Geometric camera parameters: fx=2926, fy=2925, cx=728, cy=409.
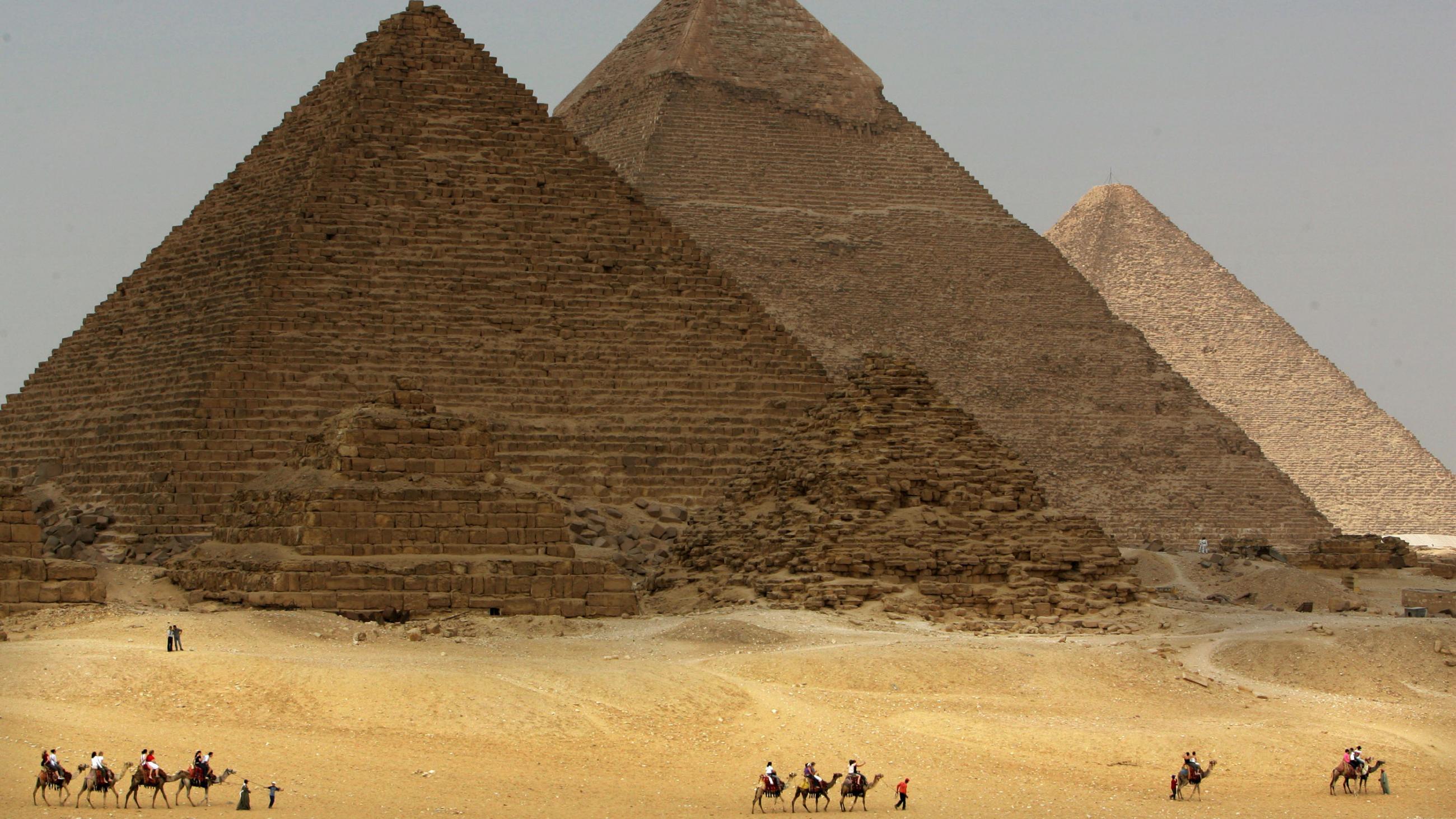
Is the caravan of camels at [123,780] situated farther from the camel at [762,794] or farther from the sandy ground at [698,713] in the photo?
the camel at [762,794]

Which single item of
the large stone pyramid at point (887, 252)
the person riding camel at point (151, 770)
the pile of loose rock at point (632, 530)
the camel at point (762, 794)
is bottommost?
the person riding camel at point (151, 770)

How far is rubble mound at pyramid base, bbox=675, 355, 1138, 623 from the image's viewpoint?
83.7 feet

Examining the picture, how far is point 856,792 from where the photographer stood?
1600cm

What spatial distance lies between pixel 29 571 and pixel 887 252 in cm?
4132

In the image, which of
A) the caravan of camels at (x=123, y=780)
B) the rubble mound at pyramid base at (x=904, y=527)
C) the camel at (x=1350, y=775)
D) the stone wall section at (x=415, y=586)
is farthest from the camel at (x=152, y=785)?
the rubble mound at pyramid base at (x=904, y=527)

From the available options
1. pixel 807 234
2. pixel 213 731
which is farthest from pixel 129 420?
pixel 807 234

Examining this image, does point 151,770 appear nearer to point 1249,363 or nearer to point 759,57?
point 759,57

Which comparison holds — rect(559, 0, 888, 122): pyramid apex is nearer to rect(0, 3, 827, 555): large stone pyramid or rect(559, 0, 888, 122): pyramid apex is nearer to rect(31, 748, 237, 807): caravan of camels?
rect(0, 3, 827, 555): large stone pyramid

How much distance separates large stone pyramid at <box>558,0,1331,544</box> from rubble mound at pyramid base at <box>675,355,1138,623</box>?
3149 cm

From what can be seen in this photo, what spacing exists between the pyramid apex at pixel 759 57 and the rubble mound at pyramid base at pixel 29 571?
128 ft

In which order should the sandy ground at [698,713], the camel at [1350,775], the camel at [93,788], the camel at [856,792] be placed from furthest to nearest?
the camel at [1350,775]
the sandy ground at [698,713]
the camel at [856,792]
the camel at [93,788]

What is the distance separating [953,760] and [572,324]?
16715 millimetres

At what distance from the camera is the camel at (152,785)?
15.1 metres

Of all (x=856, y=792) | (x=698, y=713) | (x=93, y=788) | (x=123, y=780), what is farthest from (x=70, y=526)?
(x=856, y=792)
